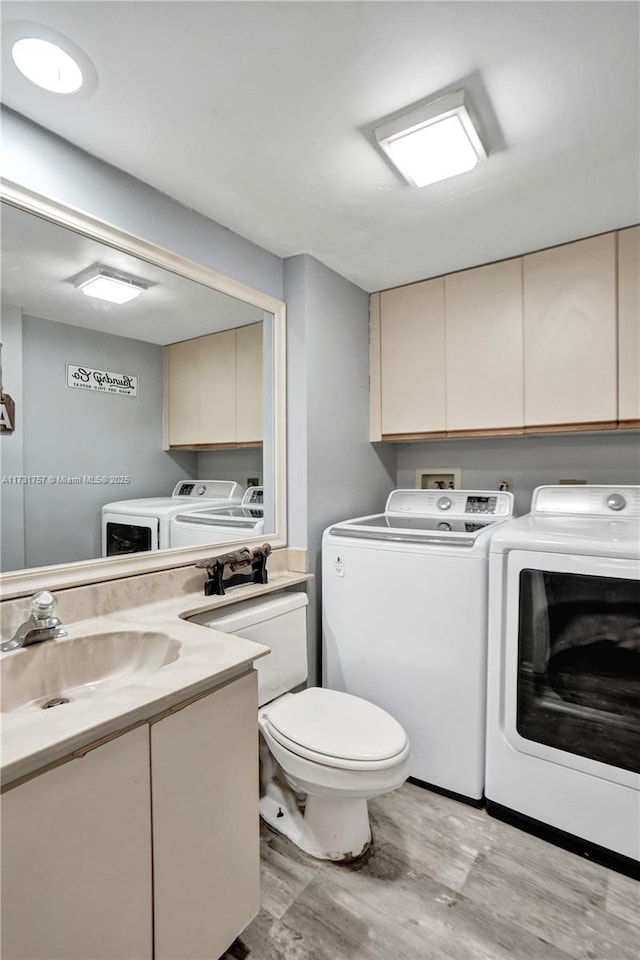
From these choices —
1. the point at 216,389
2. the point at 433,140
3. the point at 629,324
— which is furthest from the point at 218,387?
the point at 629,324

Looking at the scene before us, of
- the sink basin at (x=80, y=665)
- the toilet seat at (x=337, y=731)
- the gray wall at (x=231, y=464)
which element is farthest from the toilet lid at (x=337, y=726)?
the gray wall at (x=231, y=464)

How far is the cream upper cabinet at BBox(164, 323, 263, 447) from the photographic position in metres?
1.85

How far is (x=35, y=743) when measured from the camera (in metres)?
0.77

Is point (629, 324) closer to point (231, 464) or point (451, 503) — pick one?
point (451, 503)

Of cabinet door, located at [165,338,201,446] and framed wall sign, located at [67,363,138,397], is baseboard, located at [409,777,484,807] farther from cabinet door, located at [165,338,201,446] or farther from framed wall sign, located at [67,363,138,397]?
framed wall sign, located at [67,363,138,397]

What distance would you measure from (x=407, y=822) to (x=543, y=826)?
48cm

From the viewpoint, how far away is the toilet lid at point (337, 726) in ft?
4.72

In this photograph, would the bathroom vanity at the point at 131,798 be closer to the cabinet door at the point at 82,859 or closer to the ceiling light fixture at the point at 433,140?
the cabinet door at the point at 82,859

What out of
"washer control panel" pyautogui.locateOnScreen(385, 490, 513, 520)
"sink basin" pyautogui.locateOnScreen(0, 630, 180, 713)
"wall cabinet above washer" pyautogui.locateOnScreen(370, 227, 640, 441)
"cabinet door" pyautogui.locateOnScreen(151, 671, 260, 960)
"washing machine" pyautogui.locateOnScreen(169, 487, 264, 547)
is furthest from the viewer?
"washer control panel" pyautogui.locateOnScreen(385, 490, 513, 520)

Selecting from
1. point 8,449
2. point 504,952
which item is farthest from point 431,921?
point 8,449

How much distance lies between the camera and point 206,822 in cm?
108

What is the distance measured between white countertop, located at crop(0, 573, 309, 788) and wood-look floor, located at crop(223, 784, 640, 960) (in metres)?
0.84

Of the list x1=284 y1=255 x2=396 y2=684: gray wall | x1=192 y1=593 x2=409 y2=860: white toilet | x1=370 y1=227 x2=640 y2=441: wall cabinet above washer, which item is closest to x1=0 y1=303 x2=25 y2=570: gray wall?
x1=192 y1=593 x2=409 y2=860: white toilet

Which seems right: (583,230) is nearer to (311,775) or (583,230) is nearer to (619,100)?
(619,100)
